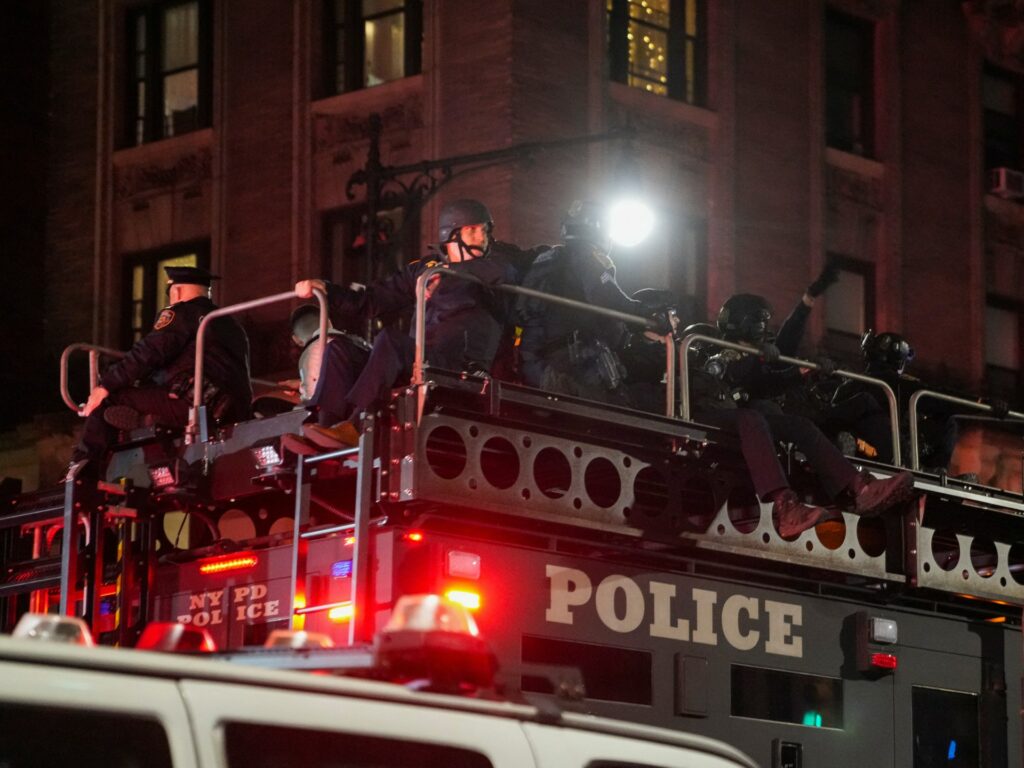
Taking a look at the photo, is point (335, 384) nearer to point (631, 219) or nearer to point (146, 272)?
point (631, 219)

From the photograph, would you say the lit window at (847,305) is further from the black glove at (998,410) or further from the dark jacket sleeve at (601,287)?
the dark jacket sleeve at (601,287)

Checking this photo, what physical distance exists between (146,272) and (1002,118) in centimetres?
1200

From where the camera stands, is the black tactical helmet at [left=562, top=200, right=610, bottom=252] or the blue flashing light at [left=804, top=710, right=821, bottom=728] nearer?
the blue flashing light at [left=804, top=710, right=821, bottom=728]

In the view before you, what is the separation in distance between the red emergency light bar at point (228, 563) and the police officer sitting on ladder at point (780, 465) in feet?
7.41

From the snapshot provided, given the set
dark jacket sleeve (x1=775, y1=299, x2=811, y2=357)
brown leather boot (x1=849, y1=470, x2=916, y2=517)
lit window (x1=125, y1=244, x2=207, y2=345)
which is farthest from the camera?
lit window (x1=125, y1=244, x2=207, y2=345)

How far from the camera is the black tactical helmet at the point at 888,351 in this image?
35.2 ft

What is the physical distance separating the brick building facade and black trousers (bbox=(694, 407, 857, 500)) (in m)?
10.2

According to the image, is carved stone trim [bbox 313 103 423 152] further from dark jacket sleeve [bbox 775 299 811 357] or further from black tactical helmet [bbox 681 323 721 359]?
dark jacket sleeve [bbox 775 299 811 357]

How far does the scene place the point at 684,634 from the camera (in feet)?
26.0

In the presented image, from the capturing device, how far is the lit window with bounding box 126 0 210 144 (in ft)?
72.9

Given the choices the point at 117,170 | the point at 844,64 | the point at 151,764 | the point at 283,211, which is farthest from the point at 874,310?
the point at 151,764

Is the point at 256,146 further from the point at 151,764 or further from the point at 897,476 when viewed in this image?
the point at 151,764

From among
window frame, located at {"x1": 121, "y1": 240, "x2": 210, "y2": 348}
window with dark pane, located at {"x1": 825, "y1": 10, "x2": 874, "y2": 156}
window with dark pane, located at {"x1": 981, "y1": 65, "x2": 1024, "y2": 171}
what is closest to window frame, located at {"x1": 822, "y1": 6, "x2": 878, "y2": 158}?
window with dark pane, located at {"x1": 825, "y1": 10, "x2": 874, "y2": 156}

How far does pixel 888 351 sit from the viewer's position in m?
10.7
